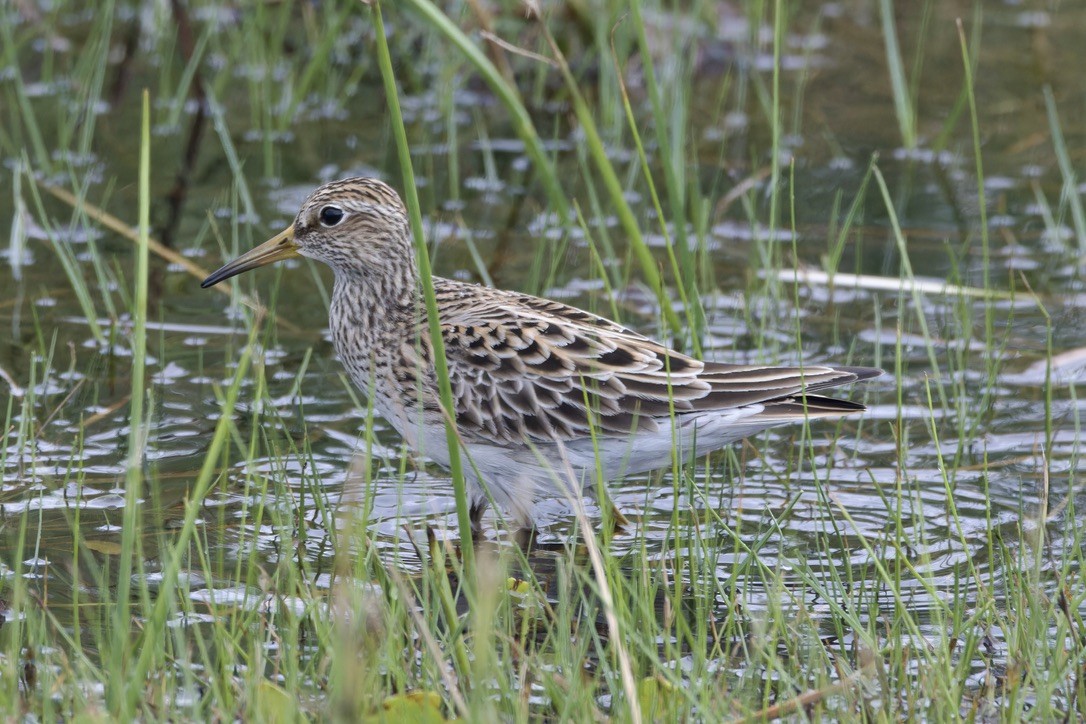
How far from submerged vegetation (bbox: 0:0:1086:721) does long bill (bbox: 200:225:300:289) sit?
163mm

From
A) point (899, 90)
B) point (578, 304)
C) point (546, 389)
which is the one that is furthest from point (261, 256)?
point (899, 90)

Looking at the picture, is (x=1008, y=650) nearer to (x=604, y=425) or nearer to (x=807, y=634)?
(x=807, y=634)

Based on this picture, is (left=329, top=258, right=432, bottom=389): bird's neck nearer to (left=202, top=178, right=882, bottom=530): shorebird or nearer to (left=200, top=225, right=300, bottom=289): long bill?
(left=202, top=178, right=882, bottom=530): shorebird

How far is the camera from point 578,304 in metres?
8.77

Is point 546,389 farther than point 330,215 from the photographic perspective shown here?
No

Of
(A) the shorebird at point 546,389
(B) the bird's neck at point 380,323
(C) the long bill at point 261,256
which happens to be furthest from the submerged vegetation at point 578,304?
(B) the bird's neck at point 380,323

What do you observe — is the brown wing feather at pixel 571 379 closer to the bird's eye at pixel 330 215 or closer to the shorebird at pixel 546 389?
the shorebird at pixel 546 389

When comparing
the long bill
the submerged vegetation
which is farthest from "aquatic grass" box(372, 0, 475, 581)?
the long bill

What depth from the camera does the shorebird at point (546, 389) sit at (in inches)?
249

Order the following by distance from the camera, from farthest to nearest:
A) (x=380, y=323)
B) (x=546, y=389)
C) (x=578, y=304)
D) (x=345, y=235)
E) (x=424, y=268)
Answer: (x=578, y=304) < (x=345, y=235) < (x=380, y=323) < (x=546, y=389) < (x=424, y=268)

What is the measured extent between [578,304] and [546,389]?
2330mm

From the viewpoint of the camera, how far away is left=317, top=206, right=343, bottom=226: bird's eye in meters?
7.06

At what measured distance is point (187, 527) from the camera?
4227 mm

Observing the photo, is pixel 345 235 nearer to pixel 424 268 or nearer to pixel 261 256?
pixel 261 256
